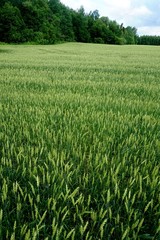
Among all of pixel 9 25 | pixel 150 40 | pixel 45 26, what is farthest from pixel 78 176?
pixel 150 40

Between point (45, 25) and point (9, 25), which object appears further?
point (45, 25)

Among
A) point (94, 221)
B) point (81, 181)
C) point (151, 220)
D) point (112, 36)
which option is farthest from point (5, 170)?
point (112, 36)

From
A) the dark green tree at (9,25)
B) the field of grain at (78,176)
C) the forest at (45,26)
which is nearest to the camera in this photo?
the field of grain at (78,176)

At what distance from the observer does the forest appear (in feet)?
205

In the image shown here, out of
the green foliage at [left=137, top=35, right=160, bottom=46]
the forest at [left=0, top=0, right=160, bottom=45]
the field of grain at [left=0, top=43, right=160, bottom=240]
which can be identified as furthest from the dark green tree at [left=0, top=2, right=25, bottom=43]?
the green foliage at [left=137, top=35, right=160, bottom=46]

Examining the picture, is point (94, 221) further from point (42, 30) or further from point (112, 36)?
point (112, 36)

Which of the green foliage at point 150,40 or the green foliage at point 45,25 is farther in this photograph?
the green foliage at point 150,40

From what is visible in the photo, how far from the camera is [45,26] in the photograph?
6906 cm

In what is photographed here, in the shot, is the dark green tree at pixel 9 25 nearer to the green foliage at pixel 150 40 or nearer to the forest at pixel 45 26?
the forest at pixel 45 26

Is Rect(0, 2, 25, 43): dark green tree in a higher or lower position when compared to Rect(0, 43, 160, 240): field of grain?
higher

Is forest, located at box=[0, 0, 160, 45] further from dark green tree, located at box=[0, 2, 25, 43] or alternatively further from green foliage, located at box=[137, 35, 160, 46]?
green foliage, located at box=[137, 35, 160, 46]

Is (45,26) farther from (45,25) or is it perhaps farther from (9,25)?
(9,25)

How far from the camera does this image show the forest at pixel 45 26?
205 ft

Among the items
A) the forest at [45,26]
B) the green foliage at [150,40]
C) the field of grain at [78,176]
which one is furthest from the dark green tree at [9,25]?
the green foliage at [150,40]
